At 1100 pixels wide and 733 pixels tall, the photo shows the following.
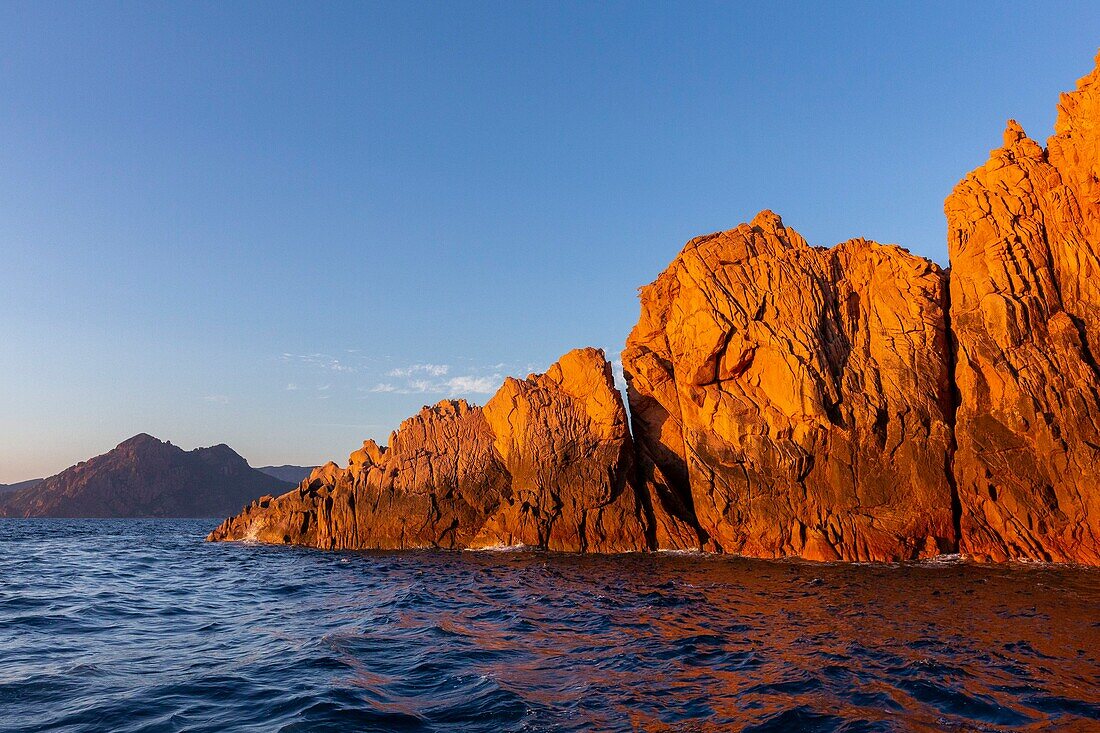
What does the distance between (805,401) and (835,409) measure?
4.98 ft

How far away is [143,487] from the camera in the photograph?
161125 millimetres

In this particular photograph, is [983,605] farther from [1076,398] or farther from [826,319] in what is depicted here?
[826,319]

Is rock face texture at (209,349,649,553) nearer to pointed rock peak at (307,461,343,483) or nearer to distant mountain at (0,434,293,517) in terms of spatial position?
pointed rock peak at (307,461,343,483)

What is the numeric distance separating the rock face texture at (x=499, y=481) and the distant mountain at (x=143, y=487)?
140259mm

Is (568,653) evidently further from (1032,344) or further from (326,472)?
(326,472)

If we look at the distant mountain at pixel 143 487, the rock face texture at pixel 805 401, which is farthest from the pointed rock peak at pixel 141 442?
the rock face texture at pixel 805 401

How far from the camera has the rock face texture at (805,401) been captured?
2744 cm

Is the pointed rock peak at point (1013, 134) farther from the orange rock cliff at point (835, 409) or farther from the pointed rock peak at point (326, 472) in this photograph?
the pointed rock peak at point (326, 472)

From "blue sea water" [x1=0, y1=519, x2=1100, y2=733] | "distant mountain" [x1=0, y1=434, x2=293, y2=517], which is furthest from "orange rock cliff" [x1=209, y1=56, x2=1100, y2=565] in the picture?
"distant mountain" [x1=0, y1=434, x2=293, y2=517]

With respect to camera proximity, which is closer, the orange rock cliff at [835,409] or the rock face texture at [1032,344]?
Result: the rock face texture at [1032,344]

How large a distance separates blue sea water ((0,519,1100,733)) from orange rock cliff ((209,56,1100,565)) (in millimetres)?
4216

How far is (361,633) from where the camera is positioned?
14.8m

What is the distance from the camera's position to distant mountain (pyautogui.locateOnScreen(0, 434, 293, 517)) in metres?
154

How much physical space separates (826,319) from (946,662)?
75.6 feet
